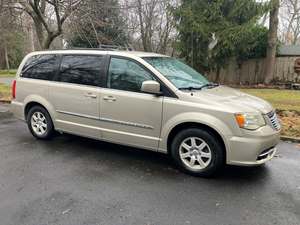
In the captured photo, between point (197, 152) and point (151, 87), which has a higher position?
point (151, 87)

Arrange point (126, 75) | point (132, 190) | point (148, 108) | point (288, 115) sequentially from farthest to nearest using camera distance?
1. point (288, 115)
2. point (126, 75)
3. point (148, 108)
4. point (132, 190)

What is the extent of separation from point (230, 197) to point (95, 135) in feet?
8.34

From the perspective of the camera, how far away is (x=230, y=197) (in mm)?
3607

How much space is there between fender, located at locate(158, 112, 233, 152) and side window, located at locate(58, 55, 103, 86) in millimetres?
1507

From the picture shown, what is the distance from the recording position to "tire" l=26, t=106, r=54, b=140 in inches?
224

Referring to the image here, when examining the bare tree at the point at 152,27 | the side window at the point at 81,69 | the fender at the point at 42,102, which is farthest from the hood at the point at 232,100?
the bare tree at the point at 152,27

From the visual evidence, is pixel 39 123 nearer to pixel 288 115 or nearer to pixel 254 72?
pixel 288 115

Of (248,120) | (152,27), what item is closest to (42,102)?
(248,120)

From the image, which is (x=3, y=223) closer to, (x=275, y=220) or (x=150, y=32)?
(x=275, y=220)

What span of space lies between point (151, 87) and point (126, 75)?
0.68 meters

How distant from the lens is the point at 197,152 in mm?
4234

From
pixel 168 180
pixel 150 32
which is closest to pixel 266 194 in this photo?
pixel 168 180

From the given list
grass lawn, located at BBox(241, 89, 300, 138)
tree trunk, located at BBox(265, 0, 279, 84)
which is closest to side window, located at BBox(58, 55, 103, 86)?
grass lawn, located at BBox(241, 89, 300, 138)

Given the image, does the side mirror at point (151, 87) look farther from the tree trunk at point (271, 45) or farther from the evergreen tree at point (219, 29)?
the tree trunk at point (271, 45)
